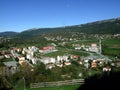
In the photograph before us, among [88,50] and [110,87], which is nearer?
[110,87]

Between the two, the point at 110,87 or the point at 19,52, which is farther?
the point at 19,52

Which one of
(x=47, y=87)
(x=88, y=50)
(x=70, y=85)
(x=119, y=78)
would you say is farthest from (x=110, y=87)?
(x=88, y=50)

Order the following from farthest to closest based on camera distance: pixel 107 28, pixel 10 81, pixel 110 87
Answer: pixel 107 28 < pixel 10 81 < pixel 110 87

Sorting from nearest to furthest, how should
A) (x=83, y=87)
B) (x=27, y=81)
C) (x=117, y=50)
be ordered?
(x=83, y=87) → (x=27, y=81) → (x=117, y=50)

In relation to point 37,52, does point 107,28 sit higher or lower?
higher

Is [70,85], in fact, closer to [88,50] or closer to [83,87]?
[83,87]

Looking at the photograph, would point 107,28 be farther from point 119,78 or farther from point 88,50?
point 119,78

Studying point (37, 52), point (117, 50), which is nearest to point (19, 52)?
point (37, 52)

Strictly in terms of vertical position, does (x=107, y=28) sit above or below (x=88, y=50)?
above

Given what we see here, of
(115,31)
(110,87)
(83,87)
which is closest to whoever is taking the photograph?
(110,87)
